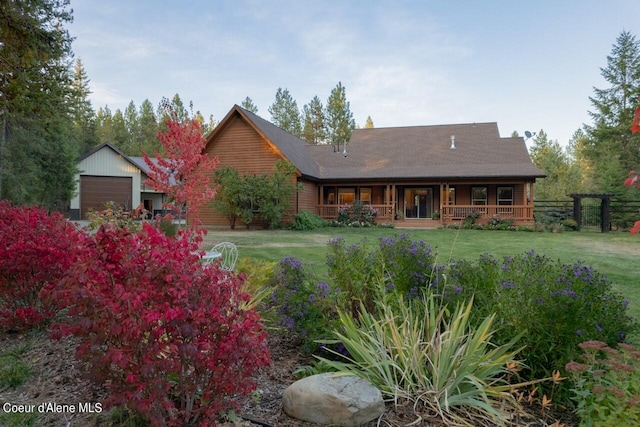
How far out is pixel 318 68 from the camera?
69.0 ft

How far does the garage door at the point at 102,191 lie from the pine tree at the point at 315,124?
23.2 m

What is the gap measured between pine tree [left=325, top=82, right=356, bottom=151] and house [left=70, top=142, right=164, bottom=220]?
2185cm

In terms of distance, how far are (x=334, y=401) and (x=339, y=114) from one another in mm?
43961

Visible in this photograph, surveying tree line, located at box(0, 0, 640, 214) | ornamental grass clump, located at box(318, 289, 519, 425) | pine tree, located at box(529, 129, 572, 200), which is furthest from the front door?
ornamental grass clump, located at box(318, 289, 519, 425)

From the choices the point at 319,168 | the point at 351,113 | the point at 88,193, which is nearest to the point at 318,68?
the point at 319,168

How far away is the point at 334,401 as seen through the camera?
7.84ft

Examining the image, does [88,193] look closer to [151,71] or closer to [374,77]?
[151,71]

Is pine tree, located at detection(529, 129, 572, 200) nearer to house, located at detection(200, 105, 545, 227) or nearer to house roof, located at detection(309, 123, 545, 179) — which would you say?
house roof, located at detection(309, 123, 545, 179)

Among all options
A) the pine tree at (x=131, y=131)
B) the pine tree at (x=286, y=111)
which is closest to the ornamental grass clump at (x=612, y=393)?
the pine tree at (x=286, y=111)

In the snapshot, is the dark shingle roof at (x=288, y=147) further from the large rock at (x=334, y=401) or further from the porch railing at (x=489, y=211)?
the large rock at (x=334, y=401)

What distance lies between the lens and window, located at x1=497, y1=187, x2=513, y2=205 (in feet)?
71.8

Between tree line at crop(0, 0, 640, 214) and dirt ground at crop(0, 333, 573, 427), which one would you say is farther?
tree line at crop(0, 0, 640, 214)

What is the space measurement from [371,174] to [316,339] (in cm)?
1948

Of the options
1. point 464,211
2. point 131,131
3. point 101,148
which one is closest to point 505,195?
point 464,211
